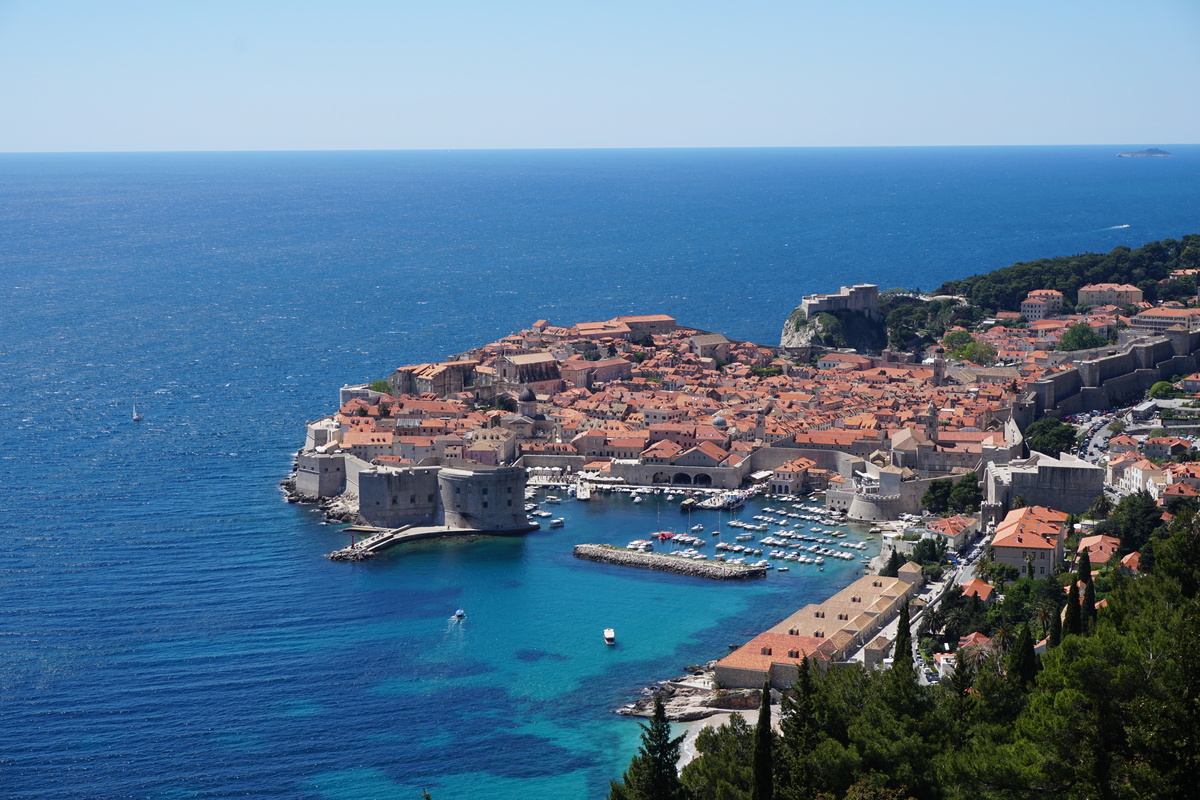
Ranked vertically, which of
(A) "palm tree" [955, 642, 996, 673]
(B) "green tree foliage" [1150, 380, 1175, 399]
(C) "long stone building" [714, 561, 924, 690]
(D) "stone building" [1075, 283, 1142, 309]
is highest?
(D) "stone building" [1075, 283, 1142, 309]

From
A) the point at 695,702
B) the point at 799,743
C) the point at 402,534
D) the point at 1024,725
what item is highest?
the point at 1024,725

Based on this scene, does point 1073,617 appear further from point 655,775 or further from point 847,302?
point 847,302

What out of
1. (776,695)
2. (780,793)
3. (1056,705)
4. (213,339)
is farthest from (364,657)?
(213,339)

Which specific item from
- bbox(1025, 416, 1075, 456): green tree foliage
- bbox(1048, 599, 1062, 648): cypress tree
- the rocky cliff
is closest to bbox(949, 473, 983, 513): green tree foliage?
bbox(1025, 416, 1075, 456): green tree foliage

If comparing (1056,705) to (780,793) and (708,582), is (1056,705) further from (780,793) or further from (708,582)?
(708,582)

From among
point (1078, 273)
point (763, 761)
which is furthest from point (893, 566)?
point (1078, 273)

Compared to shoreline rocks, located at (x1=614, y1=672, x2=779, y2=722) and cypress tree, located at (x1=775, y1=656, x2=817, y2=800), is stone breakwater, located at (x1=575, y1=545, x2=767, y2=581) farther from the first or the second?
cypress tree, located at (x1=775, y1=656, x2=817, y2=800)
